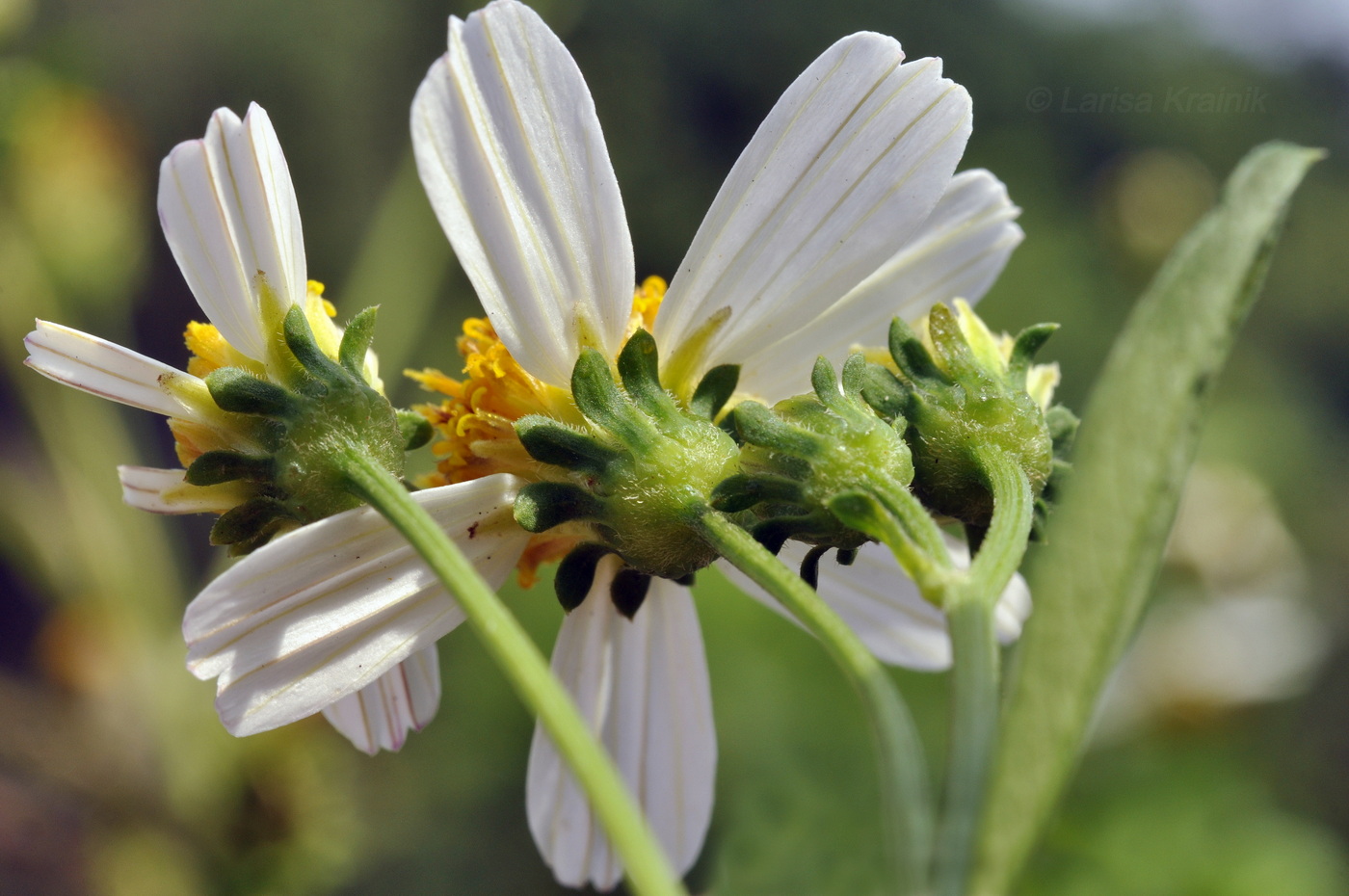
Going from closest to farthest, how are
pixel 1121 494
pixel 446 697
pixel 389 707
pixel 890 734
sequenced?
pixel 890 734 → pixel 1121 494 → pixel 389 707 → pixel 446 697

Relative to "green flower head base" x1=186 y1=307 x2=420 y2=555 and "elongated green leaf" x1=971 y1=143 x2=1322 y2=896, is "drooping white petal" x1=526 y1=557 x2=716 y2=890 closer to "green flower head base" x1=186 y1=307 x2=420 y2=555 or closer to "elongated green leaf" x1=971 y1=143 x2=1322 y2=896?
"green flower head base" x1=186 y1=307 x2=420 y2=555

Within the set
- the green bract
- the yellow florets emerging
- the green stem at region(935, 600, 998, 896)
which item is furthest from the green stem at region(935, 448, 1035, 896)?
the yellow florets emerging

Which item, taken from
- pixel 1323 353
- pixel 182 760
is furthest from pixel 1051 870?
pixel 1323 353

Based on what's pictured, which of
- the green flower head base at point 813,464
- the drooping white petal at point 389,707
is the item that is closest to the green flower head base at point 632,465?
the green flower head base at point 813,464

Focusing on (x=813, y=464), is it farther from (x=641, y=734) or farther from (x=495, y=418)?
(x=641, y=734)

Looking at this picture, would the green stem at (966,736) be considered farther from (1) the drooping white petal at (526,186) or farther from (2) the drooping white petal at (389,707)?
(2) the drooping white petal at (389,707)

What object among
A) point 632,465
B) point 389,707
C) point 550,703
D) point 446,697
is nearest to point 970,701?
point 550,703
